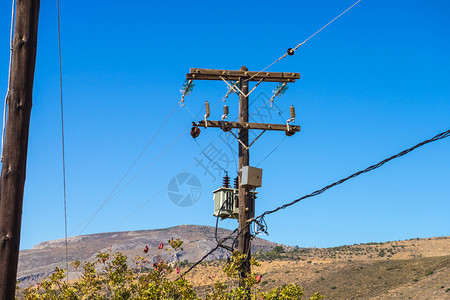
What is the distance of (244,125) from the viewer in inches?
568

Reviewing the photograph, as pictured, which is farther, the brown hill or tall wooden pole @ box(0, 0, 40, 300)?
the brown hill

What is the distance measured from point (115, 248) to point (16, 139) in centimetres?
12650

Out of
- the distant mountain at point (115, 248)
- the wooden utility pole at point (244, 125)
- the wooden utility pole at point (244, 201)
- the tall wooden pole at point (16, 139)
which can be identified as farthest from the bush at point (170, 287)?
the distant mountain at point (115, 248)

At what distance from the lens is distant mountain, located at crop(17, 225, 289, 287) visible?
11094cm

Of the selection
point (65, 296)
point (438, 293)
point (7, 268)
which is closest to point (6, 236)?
point (7, 268)

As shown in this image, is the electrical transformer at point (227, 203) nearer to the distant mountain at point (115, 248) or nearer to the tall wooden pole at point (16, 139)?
the tall wooden pole at point (16, 139)

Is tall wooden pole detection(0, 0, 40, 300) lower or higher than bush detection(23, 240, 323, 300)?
higher

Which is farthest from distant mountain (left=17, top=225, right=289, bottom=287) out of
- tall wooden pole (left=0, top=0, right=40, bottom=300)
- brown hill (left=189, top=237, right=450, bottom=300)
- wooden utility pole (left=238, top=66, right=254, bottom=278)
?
tall wooden pole (left=0, top=0, right=40, bottom=300)

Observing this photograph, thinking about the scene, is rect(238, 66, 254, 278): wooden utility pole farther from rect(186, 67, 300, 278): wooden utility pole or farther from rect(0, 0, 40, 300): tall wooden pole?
rect(0, 0, 40, 300): tall wooden pole

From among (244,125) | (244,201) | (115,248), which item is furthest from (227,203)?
(115,248)

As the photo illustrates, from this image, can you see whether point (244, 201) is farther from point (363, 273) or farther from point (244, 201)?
→ point (363, 273)

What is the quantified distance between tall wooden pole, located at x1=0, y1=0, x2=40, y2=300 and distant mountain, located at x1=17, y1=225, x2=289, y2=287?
88973 millimetres

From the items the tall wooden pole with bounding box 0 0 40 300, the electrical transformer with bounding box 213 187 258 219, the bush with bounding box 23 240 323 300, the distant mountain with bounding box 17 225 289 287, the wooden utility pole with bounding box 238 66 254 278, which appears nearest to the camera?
the tall wooden pole with bounding box 0 0 40 300

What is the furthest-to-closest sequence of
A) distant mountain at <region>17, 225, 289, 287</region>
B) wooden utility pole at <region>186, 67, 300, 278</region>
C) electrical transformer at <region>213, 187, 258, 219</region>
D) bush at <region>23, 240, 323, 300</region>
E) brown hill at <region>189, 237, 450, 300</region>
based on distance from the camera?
distant mountain at <region>17, 225, 289, 287</region>
brown hill at <region>189, 237, 450, 300</region>
electrical transformer at <region>213, 187, 258, 219</region>
wooden utility pole at <region>186, 67, 300, 278</region>
bush at <region>23, 240, 323, 300</region>
